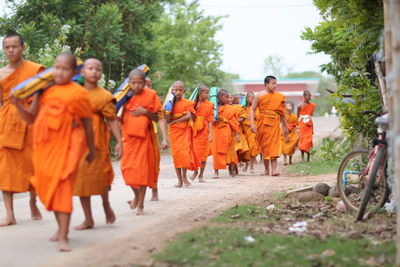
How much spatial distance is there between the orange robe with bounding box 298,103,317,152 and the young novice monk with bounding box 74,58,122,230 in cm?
1337

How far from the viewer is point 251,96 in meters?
17.5

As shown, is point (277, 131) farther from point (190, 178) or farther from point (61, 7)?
point (61, 7)

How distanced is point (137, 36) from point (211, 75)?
19944 millimetres

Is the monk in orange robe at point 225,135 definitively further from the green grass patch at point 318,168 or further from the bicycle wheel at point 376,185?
the bicycle wheel at point 376,185

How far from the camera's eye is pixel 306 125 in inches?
826

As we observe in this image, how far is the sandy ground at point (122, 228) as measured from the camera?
619cm

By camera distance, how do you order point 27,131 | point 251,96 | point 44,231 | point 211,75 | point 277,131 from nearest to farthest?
point 44,231 → point 27,131 → point 277,131 → point 251,96 → point 211,75

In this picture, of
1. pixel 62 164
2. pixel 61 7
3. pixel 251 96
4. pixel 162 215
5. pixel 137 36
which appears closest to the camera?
pixel 62 164

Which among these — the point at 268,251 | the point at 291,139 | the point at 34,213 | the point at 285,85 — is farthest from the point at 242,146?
the point at 285,85

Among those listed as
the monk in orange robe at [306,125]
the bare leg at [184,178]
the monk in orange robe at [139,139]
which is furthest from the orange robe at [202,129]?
the monk in orange robe at [306,125]

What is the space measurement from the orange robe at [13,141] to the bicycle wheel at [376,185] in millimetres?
3894

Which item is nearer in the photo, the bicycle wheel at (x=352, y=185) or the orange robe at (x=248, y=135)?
the bicycle wheel at (x=352, y=185)

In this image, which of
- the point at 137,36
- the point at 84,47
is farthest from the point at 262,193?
the point at 137,36

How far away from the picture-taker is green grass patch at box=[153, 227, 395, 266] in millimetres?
5711
